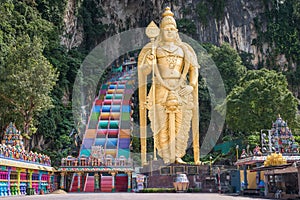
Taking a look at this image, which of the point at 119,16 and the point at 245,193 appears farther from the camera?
the point at 119,16

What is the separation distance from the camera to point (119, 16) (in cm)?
3519

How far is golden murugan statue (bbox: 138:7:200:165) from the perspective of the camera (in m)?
15.4

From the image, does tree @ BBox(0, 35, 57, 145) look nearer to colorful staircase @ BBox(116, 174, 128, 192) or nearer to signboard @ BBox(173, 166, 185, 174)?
colorful staircase @ BBox(116, 174, 128, 192)

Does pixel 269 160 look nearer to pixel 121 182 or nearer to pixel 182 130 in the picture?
pixel 182 130

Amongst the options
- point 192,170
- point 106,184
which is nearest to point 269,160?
point 192,170

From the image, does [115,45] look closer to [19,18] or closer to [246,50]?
[246,50]

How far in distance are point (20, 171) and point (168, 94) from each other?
5857 mm

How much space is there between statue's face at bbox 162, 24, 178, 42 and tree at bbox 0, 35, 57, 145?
4772mm

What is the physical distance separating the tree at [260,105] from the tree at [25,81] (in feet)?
28.8

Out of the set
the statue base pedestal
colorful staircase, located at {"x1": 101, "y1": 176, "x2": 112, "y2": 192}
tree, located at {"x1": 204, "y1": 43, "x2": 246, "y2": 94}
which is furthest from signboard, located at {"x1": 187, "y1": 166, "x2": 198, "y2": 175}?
tree, located at {"x1": 204, "y1": 43, "x2": 246, "y2": 94}

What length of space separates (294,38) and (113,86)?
13198mm

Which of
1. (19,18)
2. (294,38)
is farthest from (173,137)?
(294,38)

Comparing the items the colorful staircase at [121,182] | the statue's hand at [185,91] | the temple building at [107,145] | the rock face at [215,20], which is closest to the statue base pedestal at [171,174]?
the temple building at [107,145]

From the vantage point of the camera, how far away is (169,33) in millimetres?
15844
